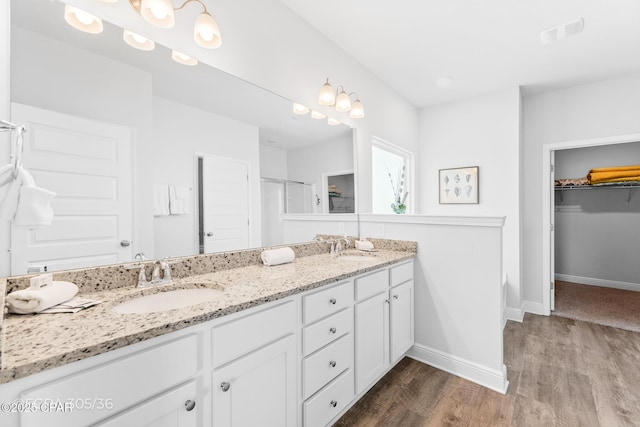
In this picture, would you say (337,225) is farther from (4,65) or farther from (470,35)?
(4,65)

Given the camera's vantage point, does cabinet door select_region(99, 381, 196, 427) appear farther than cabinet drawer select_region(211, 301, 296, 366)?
No

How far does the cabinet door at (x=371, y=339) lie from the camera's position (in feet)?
5.58

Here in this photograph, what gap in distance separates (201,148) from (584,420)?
2.69 metres

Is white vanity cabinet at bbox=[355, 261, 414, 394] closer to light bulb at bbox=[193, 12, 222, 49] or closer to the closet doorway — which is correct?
light bulb at bbox=[193, 12, 222, 49]

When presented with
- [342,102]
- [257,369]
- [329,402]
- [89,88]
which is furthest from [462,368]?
[89,88]

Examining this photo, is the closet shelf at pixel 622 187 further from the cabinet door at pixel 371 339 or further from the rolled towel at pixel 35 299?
the rolled towel at pixel 35 299

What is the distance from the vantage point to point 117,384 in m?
0.76

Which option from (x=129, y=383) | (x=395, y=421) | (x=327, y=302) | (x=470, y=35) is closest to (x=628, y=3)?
(x=470, y=35)

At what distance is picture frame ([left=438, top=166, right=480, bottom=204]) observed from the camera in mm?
3594

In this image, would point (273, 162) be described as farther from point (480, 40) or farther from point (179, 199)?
point (480, 40)

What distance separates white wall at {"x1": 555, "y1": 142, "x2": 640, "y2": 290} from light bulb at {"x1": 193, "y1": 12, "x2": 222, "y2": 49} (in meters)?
5.50

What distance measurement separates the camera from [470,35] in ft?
7.95

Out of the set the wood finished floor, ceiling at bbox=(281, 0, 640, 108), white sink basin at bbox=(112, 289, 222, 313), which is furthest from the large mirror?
the wood finished floor

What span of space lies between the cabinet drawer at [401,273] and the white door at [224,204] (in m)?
1.05
